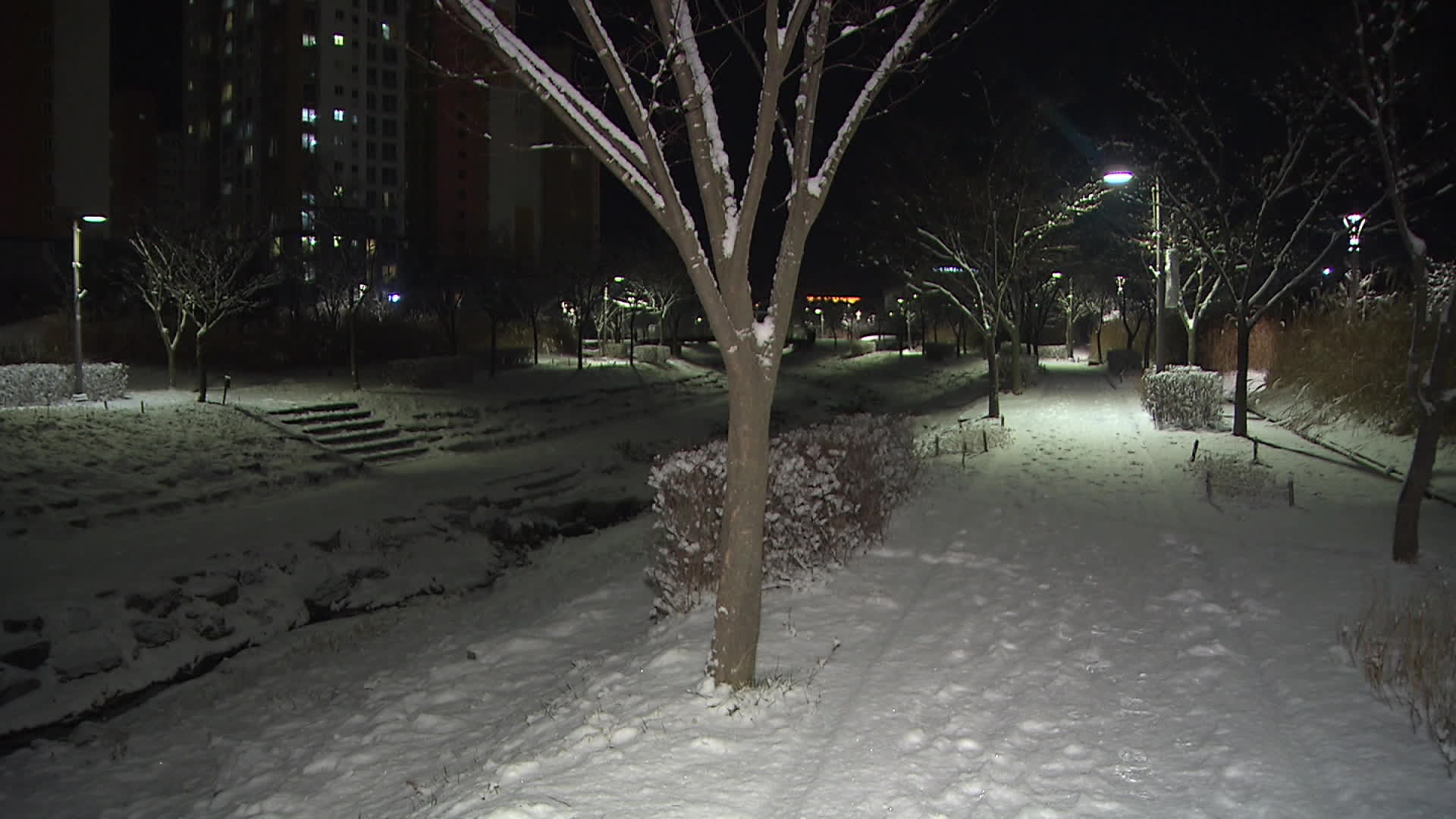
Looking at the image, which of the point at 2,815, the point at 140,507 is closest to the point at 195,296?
the point at 140,507

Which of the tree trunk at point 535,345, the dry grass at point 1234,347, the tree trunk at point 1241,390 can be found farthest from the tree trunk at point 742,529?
the tree trunk at point 535,345

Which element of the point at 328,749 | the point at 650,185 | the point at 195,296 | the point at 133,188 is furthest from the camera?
the point at 133,188

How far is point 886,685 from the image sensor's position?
5.54 meters

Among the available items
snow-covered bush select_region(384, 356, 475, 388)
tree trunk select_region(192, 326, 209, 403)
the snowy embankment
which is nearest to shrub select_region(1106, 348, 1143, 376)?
the snowy embankment

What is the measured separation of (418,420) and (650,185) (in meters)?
20.5

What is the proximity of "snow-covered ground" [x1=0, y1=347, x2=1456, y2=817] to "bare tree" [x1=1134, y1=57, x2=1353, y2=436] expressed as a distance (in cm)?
466

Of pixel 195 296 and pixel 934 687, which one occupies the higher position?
pixel 195 296

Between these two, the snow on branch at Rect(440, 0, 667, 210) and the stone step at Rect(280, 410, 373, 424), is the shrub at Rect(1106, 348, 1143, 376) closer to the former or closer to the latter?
the stone step at Rect(280, 410, 373, 424)

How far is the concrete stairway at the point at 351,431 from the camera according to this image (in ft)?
69.6

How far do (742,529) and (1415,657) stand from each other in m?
3.66

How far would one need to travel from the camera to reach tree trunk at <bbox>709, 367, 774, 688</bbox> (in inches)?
205

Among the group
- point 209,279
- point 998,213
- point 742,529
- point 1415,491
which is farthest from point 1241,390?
point 209,279

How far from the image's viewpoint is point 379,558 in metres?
13.5

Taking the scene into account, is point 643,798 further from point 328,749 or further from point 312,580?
point 312,580
